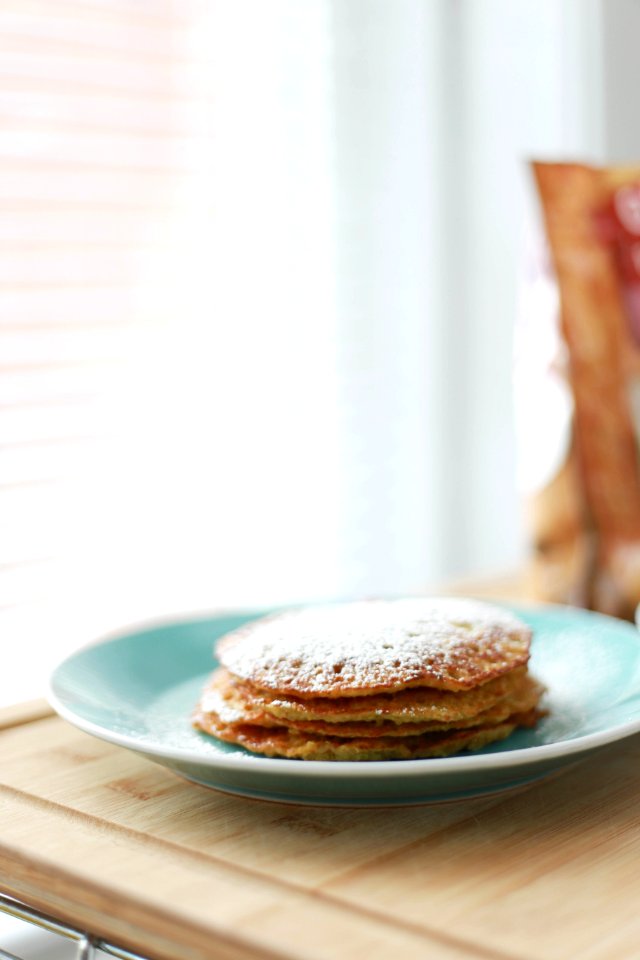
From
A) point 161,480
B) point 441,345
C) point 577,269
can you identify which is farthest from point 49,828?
point 441,345

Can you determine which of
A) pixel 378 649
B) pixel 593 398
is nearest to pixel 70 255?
pixel 593 398

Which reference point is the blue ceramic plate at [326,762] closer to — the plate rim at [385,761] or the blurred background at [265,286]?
the plate rim at [385,761]

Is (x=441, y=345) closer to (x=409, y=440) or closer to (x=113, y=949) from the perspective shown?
(x=409, y=440)

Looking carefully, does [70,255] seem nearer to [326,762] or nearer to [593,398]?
[593,398]

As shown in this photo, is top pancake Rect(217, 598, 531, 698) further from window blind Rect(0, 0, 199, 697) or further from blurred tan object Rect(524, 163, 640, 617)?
window blind Rect(0, 0, 199, 697)

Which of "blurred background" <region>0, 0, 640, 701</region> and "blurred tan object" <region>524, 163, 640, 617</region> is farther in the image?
"blurred background" <region>0, 0, 640, 701</region>

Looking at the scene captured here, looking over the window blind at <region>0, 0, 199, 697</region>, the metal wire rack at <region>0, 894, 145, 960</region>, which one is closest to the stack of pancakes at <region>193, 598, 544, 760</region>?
the metal wire rack at <region>0, 894, 145, 960</region>

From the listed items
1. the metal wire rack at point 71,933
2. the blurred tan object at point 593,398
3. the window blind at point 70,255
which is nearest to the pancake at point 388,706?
the metal wire rack at point 71,933
